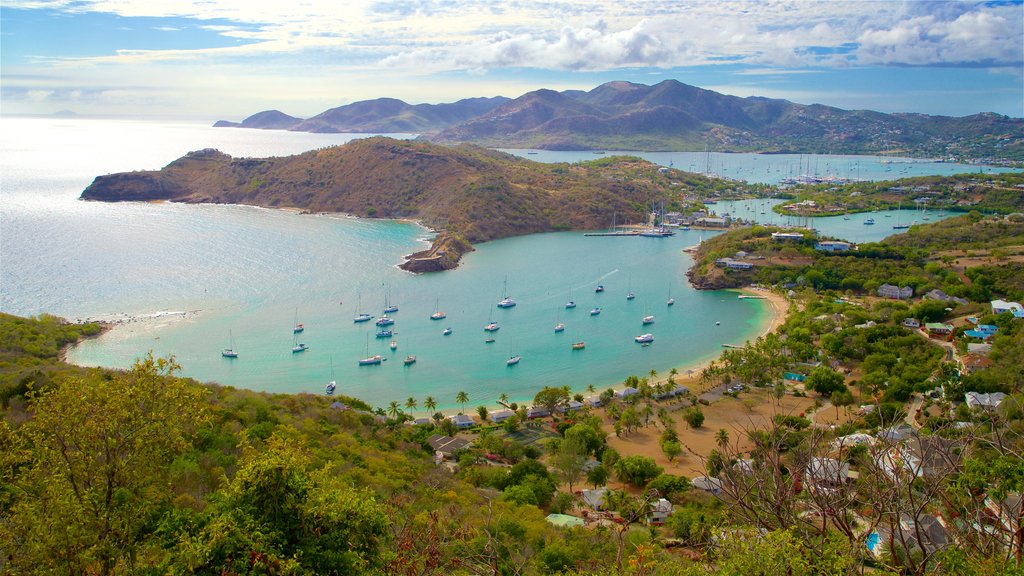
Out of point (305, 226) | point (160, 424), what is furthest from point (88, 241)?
point (160, 424)

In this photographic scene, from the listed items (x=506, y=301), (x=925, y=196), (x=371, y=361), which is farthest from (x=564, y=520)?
(x=925, y=196)

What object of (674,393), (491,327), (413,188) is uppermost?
(413,188)

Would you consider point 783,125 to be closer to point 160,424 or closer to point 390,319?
point 390,319

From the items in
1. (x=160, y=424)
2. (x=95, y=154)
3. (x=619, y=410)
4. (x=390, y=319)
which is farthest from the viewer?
(x=95, y=154)

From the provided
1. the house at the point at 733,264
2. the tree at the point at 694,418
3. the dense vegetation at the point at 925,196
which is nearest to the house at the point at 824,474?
the tree at the point at 694,418

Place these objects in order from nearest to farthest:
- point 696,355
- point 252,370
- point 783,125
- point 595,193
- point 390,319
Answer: point 252,370 < point 696,355 < point 390,319 < point 595,193 < point 783,125

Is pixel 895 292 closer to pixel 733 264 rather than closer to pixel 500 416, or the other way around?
pixel 733 264

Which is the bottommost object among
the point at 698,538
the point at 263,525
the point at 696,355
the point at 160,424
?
the point at 696,355
